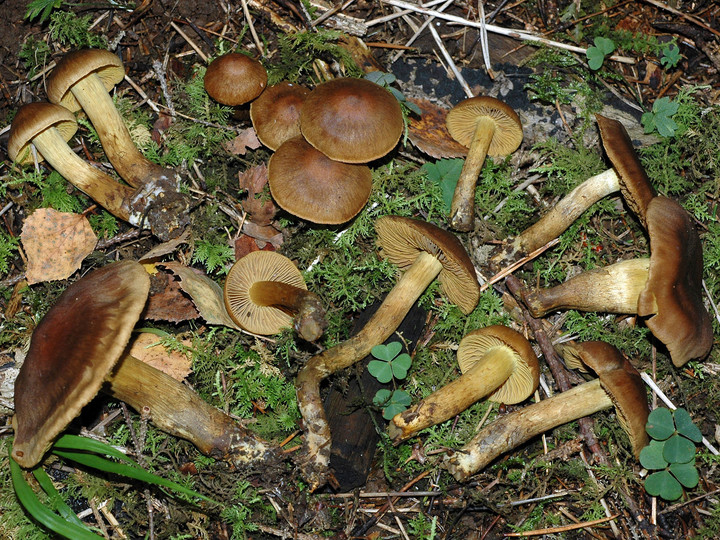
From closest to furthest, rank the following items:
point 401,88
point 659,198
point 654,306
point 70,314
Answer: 1. point 70,314
2. point 654,306
3. point 659,198
4. point 401,88

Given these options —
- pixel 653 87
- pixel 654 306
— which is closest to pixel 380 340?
pixel 654 306

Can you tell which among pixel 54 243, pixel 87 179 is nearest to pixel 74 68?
pixel 87 179

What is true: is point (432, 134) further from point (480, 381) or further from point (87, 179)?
point (87, 179)

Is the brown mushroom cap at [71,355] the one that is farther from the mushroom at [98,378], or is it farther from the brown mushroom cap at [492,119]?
the brown mushroom cap at [492,119]

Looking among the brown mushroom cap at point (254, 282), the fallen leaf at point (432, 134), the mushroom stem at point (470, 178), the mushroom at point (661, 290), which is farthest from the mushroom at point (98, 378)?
the mushroom at point (661, 290)

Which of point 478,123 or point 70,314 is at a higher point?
point 70,314

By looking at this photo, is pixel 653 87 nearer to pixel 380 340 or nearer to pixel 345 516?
pixel 380 340
